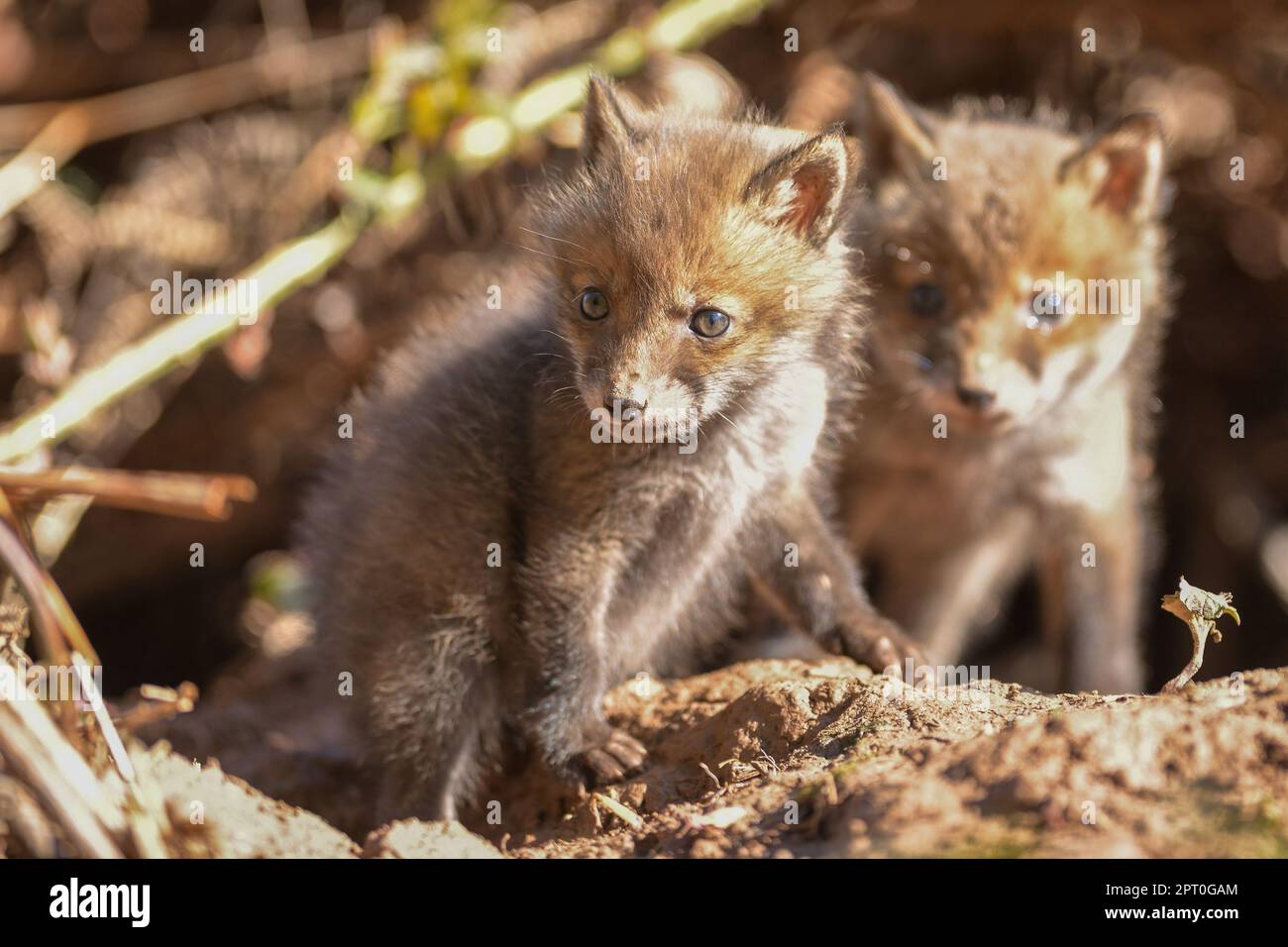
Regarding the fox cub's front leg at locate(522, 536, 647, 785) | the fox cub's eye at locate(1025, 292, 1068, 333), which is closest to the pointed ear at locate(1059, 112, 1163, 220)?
the fox cub's eye at locate(1025, 292, 1068, 333)

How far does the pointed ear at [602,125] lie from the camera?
130 inches

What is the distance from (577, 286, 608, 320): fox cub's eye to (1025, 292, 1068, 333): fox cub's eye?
5.55 feet

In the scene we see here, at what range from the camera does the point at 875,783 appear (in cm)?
245

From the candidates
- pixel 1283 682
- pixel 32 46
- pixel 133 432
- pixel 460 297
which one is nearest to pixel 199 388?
pixel 133 432

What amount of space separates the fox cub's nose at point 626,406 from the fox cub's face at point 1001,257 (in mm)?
1467

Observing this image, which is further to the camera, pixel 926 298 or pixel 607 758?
pixel 926 298

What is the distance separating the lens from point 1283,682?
2.50 metres

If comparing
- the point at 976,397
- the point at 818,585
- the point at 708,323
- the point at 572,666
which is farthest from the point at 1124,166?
the point at 572,666

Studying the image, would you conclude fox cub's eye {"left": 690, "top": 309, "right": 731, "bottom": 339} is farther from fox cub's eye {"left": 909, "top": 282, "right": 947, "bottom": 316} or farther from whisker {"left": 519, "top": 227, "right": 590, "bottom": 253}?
fox cub's eye {"left": 909, "top": 282, "right": 947, "bottom": 316}

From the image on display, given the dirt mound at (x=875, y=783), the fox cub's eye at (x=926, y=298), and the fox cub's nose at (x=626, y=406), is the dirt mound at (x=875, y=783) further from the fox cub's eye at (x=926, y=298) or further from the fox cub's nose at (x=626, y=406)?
the fox cub's eye at (x=926, y=298)

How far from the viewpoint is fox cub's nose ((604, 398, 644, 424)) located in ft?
9.45

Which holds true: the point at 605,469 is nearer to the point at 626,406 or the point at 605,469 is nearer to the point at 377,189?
the point at 626,406

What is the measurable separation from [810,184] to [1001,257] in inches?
44.1

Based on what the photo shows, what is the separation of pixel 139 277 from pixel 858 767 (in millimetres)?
4311
